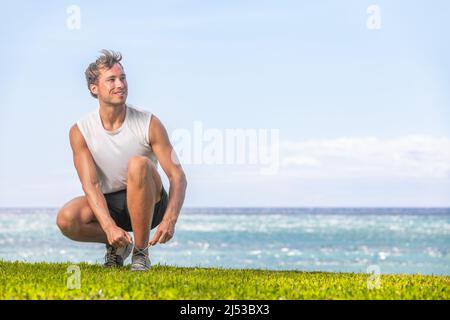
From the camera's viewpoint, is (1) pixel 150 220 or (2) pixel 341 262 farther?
(2) pixel 341 262

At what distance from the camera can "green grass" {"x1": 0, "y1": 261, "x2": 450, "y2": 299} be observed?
5211 mm

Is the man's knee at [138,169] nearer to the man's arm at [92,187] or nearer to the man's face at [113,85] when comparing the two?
the man's arm at [92,187]

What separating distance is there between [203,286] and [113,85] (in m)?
2.03

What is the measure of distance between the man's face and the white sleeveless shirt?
0.24m

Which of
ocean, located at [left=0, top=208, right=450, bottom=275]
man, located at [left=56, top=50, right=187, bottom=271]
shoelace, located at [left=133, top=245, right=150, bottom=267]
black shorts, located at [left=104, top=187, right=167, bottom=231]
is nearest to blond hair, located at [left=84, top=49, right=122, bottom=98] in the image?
man, located at [left=56, top=50, right=187, bottom=271]

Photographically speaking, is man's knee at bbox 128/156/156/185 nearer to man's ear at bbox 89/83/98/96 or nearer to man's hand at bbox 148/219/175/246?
man's hand at bbox 148/219/175/246

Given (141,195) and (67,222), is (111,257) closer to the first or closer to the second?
(67,222)

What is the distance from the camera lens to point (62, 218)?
22.3 feet

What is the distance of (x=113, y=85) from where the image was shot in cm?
662

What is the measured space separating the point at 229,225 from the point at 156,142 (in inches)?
1320

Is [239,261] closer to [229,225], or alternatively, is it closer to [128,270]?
[229,225]

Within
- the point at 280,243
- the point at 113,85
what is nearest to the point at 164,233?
the point at 113,85
